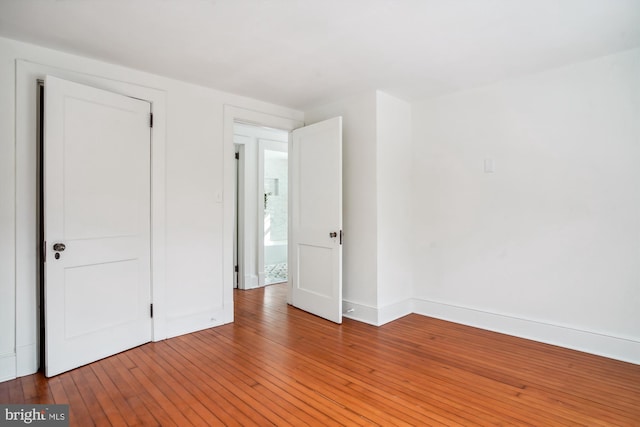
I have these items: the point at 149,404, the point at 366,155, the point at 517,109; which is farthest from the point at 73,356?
the point at 517,109

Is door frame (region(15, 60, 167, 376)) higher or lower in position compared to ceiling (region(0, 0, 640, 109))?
lower

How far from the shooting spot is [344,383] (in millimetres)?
2387

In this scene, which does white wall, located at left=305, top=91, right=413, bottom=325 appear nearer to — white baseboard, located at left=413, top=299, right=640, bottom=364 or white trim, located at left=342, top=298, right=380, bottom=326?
white trim, located at left=342, top=298, right=380, bottom=326

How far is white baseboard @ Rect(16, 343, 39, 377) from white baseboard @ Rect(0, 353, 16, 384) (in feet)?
Answer: 0.07

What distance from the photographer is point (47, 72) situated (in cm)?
263

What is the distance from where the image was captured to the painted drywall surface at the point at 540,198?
2.75 meters

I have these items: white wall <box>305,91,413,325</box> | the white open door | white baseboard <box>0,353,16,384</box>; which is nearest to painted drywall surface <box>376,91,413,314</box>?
white wall <box>305,91,413,325</box>

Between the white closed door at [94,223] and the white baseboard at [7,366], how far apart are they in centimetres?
24

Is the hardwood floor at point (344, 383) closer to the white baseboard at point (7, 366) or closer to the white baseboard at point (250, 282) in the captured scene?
the white baseboard at point (7, 366)

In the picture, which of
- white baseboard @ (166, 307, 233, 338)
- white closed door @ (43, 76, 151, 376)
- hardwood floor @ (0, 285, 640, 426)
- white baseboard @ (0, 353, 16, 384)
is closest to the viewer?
hardwood floor @ (0, 285, 640, 426)

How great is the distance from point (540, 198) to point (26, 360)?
4293 mm

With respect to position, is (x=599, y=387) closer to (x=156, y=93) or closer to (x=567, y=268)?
(x=567, y=268)

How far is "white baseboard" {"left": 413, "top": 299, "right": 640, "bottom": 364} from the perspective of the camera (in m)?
2.73

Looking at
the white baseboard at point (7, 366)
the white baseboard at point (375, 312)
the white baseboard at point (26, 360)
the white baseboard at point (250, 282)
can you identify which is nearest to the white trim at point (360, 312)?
the white baseboard at point (375, 312)
